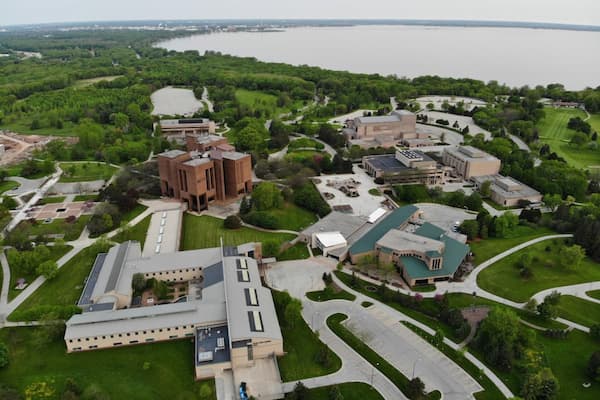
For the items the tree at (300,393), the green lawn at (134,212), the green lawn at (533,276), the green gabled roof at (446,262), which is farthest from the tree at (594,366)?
the green lawn at (134,212)

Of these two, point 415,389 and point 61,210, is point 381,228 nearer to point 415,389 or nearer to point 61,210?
point 415,389

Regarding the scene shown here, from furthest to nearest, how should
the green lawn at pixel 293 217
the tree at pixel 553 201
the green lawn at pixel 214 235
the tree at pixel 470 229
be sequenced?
the tree at pixel 553 201 → the green lawn at pixel 293 217 → the tree at pixel 470 229 → the green lawn at pixel 214 235

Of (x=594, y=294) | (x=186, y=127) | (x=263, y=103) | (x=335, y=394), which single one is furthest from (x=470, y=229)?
(x=263, y=103)

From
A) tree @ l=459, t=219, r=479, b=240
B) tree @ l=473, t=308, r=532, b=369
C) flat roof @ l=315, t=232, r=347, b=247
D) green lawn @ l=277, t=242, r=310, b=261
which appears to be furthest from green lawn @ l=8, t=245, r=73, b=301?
tree @ l=459, t=219, r=479, b=240

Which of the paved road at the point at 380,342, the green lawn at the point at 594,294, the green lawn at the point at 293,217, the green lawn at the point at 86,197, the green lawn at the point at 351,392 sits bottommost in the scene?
the green lawn at the point at 351,392

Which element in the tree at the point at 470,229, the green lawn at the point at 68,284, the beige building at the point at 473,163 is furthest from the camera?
the beige building at the point at 473,163

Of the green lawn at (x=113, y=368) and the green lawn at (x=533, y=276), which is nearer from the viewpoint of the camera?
the green lawn at (x=113, y=368)

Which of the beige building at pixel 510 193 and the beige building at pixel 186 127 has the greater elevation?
the beige building at pixel 186 127

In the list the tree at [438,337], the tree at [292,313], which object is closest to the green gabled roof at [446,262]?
Answer: the tree at [438,337]

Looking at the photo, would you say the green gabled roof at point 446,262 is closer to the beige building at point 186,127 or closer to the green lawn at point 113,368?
the green lawn at point 113,368
